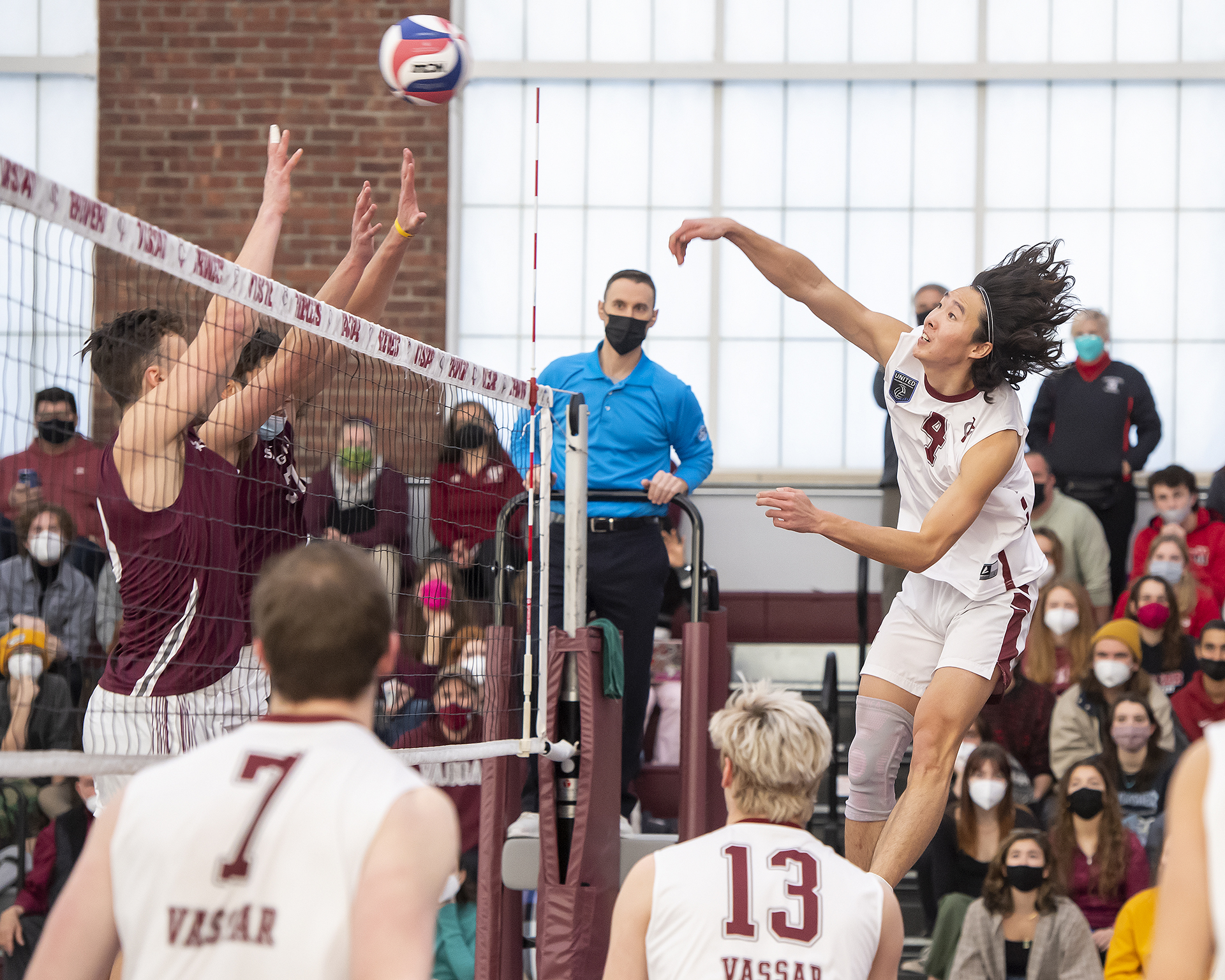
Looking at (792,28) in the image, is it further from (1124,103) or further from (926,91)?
(1124,103)

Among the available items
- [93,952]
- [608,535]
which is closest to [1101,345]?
[608,535]

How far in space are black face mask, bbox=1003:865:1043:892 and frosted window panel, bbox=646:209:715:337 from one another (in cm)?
580

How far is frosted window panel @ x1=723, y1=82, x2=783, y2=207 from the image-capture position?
36.1 ft

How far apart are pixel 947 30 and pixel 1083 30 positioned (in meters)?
1.02

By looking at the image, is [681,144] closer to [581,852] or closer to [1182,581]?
[1182,581]

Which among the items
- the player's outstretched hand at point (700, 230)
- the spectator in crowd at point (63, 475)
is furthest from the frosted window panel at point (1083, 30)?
the spectator in crowd at point (63, 475)

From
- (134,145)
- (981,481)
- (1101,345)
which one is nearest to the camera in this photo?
(981,481)

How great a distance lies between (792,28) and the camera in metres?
10.9

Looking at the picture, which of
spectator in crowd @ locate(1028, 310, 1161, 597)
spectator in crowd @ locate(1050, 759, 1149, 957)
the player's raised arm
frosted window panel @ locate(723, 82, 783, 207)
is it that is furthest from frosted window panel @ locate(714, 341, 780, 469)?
the player's raised arm

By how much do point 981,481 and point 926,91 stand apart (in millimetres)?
7353

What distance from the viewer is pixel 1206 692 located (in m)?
7.36

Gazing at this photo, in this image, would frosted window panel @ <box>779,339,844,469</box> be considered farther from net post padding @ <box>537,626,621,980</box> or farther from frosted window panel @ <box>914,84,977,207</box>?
net post padding @ <box>537,626,621,980</box>

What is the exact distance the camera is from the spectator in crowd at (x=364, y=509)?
253 inches

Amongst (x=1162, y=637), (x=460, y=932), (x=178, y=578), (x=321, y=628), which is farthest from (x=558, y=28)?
(x=321, y=628)
